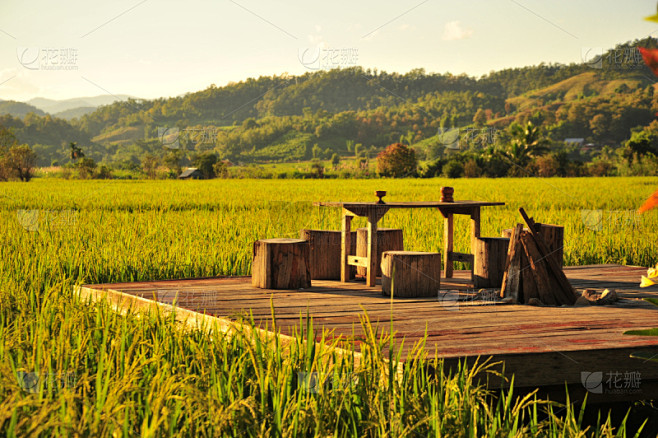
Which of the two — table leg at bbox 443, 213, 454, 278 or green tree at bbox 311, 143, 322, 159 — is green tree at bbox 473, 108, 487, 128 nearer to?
green tree at bbox 311, 143, 322, 159

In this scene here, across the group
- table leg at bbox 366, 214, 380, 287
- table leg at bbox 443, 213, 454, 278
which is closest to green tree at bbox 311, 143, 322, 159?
table leg at bbox 443, 213, 454, 278

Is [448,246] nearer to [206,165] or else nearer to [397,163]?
[206,165]

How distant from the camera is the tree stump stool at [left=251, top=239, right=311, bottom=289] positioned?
21.7ft

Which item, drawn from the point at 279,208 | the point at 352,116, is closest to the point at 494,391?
the point at 279,208

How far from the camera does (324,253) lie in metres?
7.30

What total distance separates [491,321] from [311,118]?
10754 centimetres

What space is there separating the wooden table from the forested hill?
73.4 m

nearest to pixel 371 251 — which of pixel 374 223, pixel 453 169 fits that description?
pixel 374 223

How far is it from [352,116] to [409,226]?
319ft

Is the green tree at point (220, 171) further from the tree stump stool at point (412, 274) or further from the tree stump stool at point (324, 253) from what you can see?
the tree stump stool at point (412, 274)

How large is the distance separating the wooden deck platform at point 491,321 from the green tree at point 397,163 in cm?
5010

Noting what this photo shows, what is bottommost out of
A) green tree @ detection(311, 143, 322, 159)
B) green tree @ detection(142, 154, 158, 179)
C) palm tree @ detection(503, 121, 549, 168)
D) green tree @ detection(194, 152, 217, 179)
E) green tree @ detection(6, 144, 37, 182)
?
green tree @ detection(6, 144, 37, 182)

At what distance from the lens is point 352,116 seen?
109125mm

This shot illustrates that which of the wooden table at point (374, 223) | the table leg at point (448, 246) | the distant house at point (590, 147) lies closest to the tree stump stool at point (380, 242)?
the wooden table at point (374, 223)
